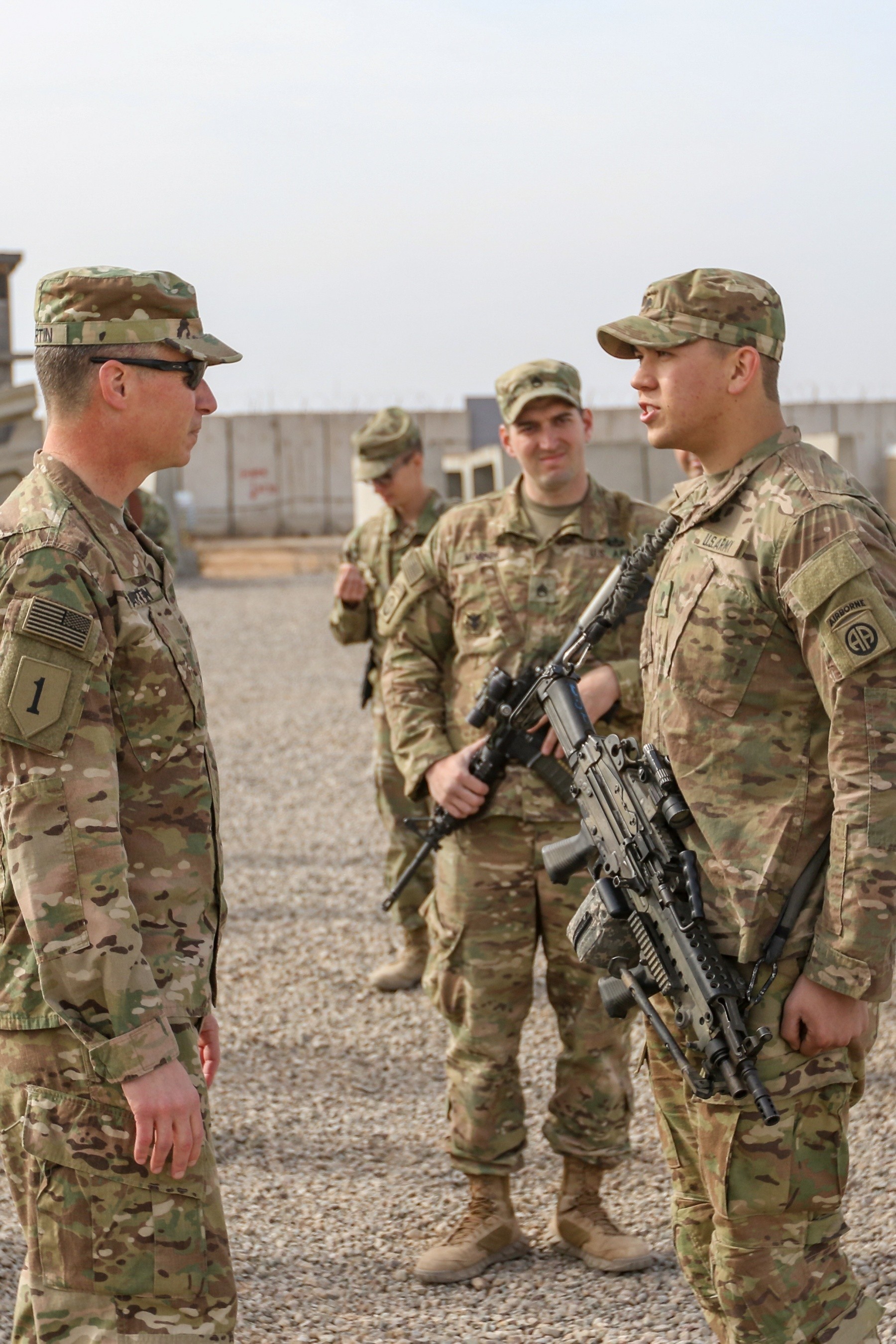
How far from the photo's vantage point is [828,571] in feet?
8.58

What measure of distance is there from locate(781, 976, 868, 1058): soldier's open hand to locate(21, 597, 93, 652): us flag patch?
1.42 m

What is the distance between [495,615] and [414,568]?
382 millimetres

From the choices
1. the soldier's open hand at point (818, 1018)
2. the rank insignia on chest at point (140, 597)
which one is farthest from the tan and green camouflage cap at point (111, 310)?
the soldier's open hand at point (818, 1018)

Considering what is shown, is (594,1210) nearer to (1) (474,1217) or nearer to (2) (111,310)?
(1) (474,1217)

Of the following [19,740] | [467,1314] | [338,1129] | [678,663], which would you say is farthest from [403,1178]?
[19,740]

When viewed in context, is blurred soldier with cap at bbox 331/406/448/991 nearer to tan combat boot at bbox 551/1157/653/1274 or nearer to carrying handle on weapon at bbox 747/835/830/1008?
tan combat boot at bbox 551/1157/653/1274

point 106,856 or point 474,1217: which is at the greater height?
point 106,856

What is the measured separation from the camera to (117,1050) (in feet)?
7.60

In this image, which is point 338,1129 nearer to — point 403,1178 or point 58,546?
point 403,1178

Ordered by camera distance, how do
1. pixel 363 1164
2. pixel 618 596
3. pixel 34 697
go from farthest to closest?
pixel 363 1164 → pixel 618 596 → pixel 34 697

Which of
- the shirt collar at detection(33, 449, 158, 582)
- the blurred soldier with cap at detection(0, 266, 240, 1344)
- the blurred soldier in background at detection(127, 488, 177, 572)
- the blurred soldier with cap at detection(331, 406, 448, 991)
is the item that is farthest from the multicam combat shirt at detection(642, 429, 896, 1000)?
the blurred soldier in background at detection(127, 488, 177, 572)

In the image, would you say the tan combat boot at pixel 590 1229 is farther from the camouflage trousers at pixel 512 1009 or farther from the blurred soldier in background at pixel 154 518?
the blurred soldier in background at pixel 154 518

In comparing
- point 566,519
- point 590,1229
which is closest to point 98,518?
point 566,519

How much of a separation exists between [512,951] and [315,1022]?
8.31 feet
